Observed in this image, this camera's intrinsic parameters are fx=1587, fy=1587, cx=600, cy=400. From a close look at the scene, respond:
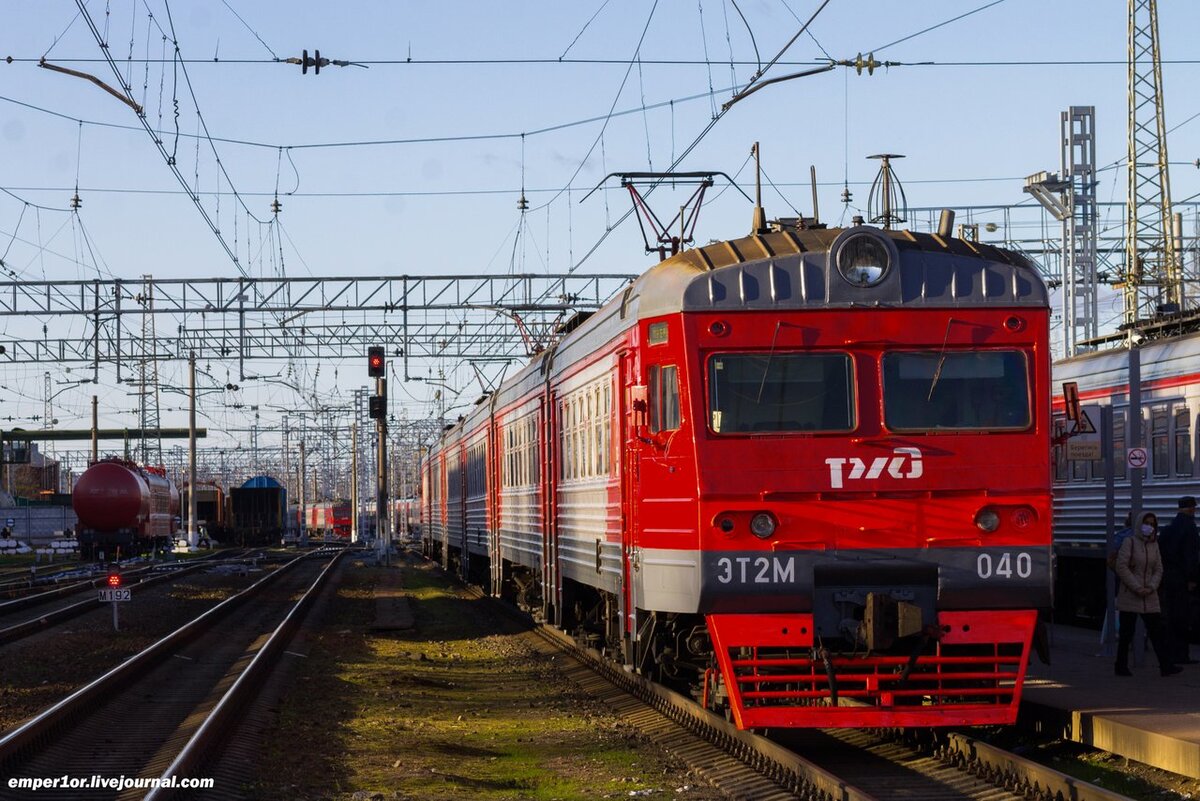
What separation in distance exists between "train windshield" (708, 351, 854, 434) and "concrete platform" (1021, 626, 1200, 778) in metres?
2.66

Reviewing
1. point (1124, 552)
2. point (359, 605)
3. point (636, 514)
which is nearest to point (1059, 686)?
point (1124, 552)

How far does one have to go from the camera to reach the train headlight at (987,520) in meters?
10.6

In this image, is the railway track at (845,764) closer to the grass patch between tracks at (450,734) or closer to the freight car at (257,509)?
the grass patch between tracks at (450,734)

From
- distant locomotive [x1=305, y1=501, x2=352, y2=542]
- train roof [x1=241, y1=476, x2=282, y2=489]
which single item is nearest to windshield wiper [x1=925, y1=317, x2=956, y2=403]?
train roof [x1=241, y1=476, x2=282, y2=489]

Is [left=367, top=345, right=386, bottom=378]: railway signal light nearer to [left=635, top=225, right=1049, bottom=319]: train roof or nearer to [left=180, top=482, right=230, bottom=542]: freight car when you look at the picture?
[left=635, top=225, right=1049, bottom=319]: train roof

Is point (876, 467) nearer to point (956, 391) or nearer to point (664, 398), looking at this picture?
point (956, 391)

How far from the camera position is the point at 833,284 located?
1095cm

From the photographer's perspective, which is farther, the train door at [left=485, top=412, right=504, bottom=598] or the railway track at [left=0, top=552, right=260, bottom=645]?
the train door at [left=485, top=412, right=504, bottom=598]

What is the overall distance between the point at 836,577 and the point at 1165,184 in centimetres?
1993

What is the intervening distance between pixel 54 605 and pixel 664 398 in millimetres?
23658

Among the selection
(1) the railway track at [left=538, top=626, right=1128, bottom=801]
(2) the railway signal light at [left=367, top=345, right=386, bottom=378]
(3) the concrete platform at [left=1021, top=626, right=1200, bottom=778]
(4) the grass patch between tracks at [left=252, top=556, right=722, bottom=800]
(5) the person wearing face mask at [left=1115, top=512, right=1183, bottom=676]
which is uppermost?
(2) the railway signal light at [left=367, top=345, right=386, bottom=378]

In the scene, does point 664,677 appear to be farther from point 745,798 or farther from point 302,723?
point 745,798

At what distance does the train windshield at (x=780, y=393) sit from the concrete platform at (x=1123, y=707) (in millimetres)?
2664

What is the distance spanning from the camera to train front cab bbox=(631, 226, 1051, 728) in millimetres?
10477
